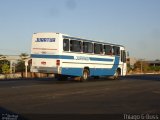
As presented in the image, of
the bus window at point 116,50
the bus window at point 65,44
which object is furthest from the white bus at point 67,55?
the bus window at point 116,50

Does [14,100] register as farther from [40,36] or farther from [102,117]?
[40,36]

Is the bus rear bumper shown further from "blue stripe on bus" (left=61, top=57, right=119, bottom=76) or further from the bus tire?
the bus tire

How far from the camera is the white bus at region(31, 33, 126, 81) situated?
26844mm

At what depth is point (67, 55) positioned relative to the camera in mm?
27516

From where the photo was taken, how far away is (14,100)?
1545 cm

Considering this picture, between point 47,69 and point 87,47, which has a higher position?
point 87,47

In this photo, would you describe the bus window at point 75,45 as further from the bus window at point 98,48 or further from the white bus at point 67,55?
the bus window at point 98,48

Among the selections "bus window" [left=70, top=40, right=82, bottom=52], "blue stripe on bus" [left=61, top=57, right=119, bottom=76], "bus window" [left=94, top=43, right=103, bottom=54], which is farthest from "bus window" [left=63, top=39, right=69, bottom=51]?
"bus window" [left=94, top=43, right=103, bottom=54]

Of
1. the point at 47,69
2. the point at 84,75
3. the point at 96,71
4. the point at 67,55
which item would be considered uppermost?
the point at 67,55

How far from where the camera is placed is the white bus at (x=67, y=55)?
26.8 meters

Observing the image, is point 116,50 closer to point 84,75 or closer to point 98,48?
point 98,48

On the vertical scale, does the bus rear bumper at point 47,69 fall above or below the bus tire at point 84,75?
above

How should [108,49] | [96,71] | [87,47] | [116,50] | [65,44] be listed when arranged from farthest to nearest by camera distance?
[116,50] < [108,49] < [96,71] < [87,47] < [65,44]

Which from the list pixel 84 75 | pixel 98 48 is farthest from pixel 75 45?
pixel 98 48
